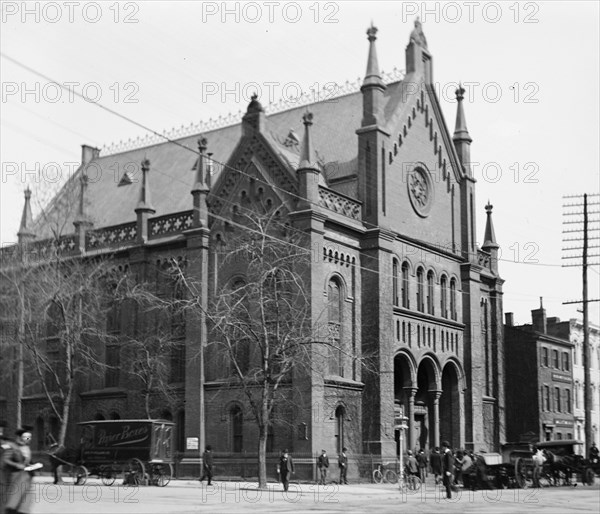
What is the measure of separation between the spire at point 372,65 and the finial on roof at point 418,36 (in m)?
5.85

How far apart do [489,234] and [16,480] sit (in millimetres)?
46363

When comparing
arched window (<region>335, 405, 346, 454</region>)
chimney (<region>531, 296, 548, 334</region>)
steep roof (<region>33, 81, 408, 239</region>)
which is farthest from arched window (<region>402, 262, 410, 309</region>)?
chimney (<region>531, 296, 548, 334</region>)

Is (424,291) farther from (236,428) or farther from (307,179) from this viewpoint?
(236,428)

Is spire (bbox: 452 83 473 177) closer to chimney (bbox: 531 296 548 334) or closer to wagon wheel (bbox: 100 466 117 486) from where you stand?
chimney (bbox: 531 296 548 334)

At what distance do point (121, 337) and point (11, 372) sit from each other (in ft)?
29.4

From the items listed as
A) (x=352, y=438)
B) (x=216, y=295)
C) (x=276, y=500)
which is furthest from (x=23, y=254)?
(x=276, y=500)

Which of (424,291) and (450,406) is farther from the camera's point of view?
(450,406)

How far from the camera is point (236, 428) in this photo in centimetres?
4378

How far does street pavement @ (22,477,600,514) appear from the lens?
77.0ft

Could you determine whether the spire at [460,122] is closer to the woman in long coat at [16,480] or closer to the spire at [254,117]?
the spire at [254,117]

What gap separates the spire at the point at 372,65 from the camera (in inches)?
1823

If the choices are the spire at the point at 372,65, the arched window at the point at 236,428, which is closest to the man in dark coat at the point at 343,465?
the arched window at the point at 236,428

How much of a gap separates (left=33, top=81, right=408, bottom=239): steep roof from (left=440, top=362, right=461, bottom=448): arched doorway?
12.1m

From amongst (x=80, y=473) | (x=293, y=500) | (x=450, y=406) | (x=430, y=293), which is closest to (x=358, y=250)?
(x=430, y=293)
